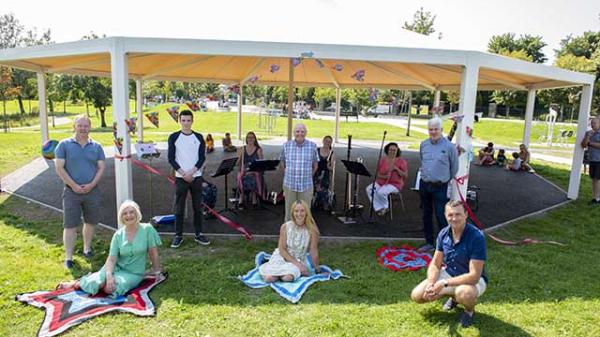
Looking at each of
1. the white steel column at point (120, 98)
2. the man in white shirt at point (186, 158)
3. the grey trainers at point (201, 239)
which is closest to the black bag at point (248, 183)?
the grey trainers at point (201, 239)

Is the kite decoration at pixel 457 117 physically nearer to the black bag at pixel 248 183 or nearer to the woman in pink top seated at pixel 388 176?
the woman in pink top seated at pixel 388 176

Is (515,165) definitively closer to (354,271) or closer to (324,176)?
(324,176)

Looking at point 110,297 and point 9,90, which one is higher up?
point 9,90

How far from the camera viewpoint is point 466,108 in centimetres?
622

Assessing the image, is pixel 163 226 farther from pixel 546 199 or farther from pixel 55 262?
pixel 546 199

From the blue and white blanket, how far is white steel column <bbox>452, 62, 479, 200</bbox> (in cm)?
250

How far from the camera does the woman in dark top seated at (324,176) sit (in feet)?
25.9

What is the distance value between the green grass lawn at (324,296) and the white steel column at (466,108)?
1349 mm

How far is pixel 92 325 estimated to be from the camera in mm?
3926

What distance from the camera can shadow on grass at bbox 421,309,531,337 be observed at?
399 cm

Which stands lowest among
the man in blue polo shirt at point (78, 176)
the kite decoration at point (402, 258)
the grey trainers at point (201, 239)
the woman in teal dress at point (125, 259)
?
the kite decoration at point (402, 258)

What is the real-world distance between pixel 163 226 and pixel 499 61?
18.3ft

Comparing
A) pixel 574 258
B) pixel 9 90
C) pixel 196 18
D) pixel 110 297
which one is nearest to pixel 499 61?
pixel 574 258

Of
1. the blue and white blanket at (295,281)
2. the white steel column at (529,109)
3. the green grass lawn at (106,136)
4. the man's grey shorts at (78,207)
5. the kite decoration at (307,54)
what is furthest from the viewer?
the green grass lawn at (106,136)
